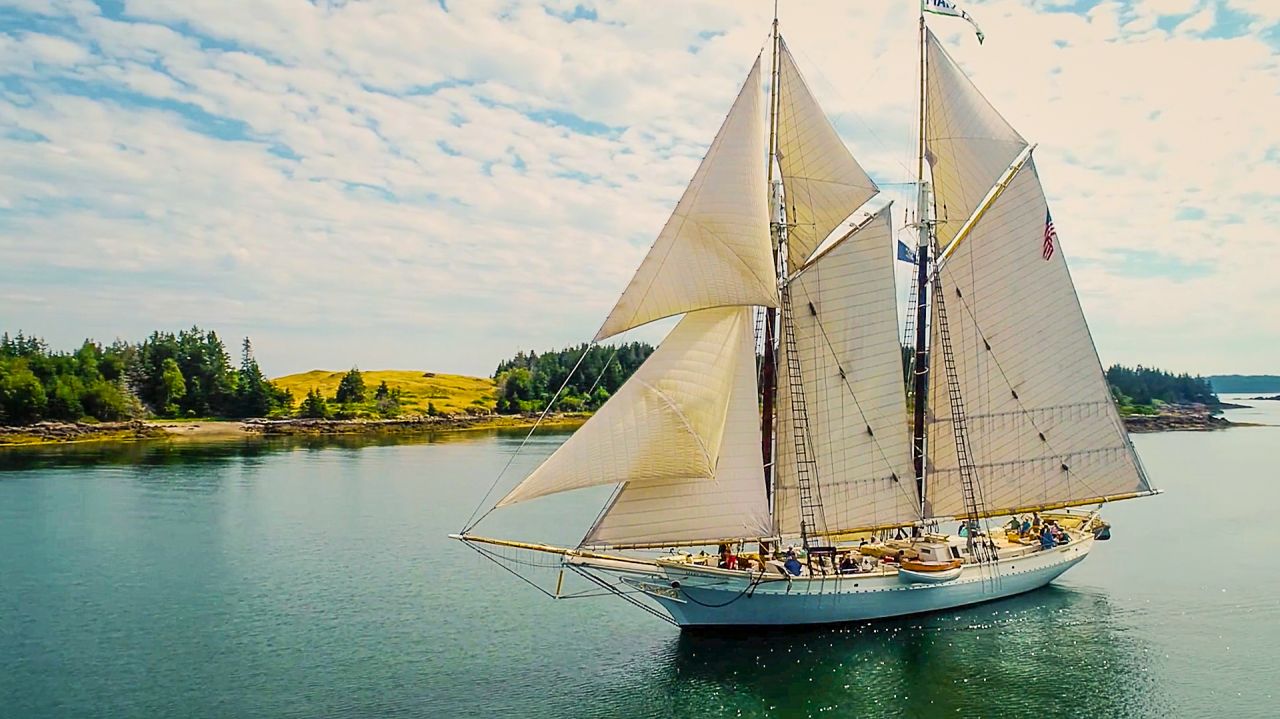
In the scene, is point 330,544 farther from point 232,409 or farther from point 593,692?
point 232,409

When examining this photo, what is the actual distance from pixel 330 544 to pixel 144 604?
560 inches

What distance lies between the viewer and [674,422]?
106ft

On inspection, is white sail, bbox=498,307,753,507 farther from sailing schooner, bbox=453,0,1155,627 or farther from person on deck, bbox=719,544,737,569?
person on deck, bbox=719,544,737,569

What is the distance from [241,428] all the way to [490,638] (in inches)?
4432

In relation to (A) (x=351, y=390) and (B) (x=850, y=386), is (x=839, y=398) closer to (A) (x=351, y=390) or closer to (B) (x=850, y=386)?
(B) (x=850, y=386)

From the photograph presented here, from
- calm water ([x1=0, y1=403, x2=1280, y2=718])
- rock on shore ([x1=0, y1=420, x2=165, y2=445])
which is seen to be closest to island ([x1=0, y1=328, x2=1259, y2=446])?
rock on shore ([x1=0, y1=420, x2=165, y2=445])

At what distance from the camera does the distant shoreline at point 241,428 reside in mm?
118938

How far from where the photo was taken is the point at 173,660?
1303 inches

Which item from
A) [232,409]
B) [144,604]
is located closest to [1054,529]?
[144,604]

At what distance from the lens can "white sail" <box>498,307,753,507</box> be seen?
31.0 meters

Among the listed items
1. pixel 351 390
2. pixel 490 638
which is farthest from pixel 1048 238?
pixel 351 390

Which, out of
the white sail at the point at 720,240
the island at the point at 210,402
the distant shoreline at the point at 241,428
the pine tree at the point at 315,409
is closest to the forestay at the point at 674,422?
the white sail at the point at 720,240

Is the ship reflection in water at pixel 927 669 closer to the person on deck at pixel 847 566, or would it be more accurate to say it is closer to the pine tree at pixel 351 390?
the person on deck at pixel 847 566

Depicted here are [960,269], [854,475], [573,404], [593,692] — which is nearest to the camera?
[593,692]
